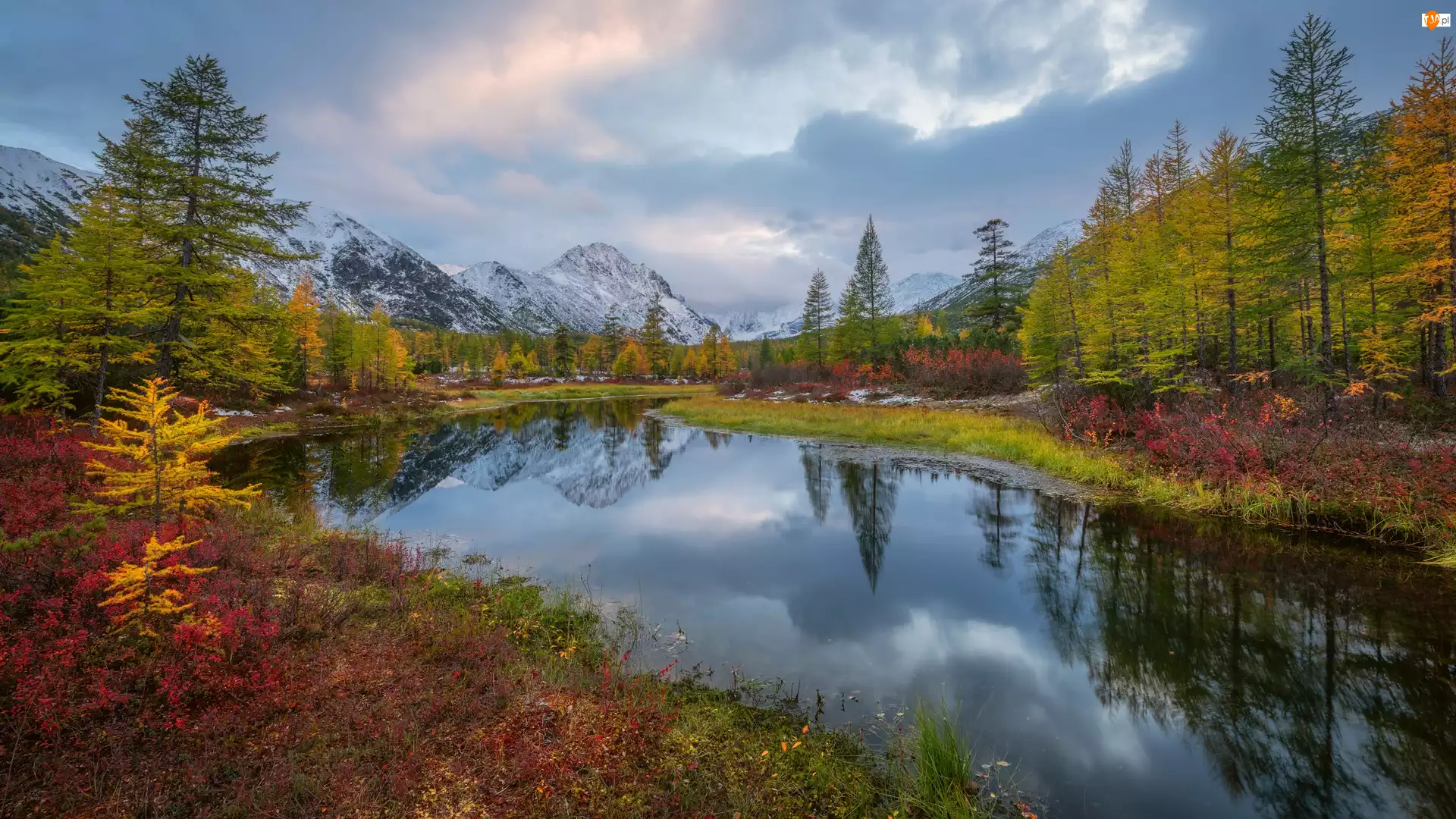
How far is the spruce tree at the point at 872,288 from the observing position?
55344mm

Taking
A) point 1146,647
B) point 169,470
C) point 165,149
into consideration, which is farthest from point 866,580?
point 165,149

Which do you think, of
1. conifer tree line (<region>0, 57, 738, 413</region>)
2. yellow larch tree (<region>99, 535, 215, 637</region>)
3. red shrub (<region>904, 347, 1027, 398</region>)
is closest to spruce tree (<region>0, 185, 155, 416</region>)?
conifer tree line (<region>0, 57, 738, 413</region>)

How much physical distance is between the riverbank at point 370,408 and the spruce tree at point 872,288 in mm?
31331

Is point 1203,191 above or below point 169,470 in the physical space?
above

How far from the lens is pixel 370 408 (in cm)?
4031

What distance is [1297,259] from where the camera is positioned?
56.9ft

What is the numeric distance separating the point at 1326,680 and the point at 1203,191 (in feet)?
85.7

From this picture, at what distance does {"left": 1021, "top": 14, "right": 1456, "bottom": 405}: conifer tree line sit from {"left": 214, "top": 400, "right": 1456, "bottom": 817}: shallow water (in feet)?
36.6

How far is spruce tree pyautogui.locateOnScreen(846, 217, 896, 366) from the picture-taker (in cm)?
5534

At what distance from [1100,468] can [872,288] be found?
41296mm

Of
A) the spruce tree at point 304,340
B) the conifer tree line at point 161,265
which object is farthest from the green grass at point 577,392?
the conifer tree line at point 161,265

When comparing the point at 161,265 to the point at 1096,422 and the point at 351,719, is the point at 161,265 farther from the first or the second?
the point at 1096,422

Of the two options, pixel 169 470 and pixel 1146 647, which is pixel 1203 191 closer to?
pixel 1146 647


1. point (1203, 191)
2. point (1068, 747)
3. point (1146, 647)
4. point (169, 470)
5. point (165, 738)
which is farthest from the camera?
point (1203, 191)
